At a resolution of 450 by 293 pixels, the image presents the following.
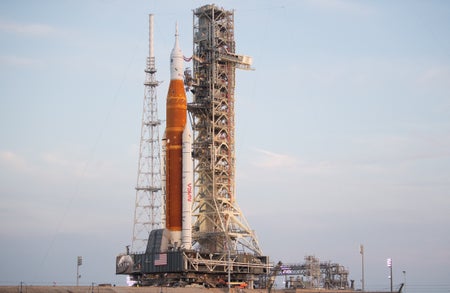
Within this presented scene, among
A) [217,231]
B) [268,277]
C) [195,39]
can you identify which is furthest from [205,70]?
[268,277]

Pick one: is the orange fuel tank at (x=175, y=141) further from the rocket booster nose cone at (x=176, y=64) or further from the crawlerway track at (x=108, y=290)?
the crawlerway track at (x=108, y=290)

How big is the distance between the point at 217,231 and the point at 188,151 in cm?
1393

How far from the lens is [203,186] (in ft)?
392

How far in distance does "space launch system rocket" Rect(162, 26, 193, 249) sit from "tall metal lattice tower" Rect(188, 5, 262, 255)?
6090mm

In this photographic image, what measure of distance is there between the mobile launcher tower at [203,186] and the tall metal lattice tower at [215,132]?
0.15 meters

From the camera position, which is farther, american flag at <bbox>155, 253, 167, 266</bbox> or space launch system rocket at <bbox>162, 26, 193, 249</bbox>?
space launch system rocket at <bbox>162, 26, 193, 249</bbox>

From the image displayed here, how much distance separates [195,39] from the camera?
409 feet

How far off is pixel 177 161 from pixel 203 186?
29.4ft

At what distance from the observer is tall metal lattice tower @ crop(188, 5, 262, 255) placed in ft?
386

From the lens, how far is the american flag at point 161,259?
108644 mm

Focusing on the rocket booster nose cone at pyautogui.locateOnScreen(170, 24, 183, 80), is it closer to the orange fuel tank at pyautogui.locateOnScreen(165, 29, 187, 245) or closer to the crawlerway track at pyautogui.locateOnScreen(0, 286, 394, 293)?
the orange fuel tank at pyautogui.locateOnScreen(165, 29, 187, 245)

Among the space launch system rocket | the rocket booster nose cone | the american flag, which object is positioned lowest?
the american flag

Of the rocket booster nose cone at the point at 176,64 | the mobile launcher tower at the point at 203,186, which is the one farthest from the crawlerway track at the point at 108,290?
the rocket booster nose cone at the point at 176,64

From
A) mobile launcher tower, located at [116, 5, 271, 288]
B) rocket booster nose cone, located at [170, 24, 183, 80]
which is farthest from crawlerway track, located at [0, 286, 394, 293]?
rocket booster nose cone, located at [170, 24, 183, 80]
